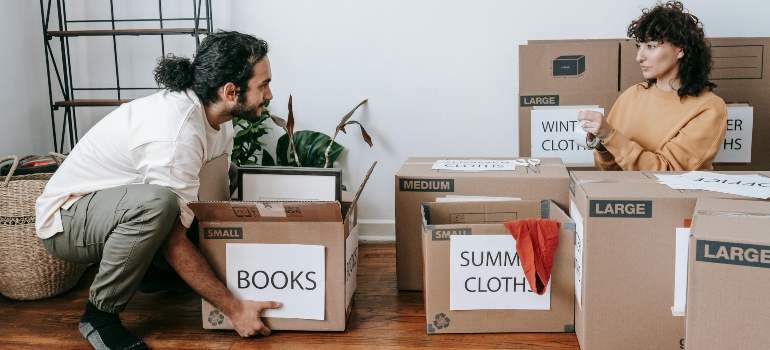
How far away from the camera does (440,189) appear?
6.12ft

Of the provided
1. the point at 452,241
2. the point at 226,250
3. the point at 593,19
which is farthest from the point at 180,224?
the point at 593,19

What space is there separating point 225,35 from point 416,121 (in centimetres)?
102

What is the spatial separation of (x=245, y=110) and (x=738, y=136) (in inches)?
62.9

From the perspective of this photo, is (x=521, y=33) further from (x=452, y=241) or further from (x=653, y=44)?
(x=452, y=241)

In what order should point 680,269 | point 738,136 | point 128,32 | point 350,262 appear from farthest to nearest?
point 128,32, point 738,136, point 350,262, point 680,269

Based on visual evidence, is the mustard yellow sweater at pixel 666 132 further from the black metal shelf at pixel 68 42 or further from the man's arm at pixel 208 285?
the black metal shelf at pixel 68 42

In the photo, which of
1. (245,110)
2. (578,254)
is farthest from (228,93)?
(578,254)

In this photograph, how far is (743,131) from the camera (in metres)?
2.06

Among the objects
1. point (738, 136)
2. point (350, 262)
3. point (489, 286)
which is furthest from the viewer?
point (738, 136)

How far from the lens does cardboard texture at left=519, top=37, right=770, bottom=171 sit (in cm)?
206

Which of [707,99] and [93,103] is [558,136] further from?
[93,103]

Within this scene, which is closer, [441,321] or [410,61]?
[441,321]

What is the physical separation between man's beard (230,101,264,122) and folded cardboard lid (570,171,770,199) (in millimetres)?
908

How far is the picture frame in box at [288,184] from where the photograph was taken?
5.98ft
